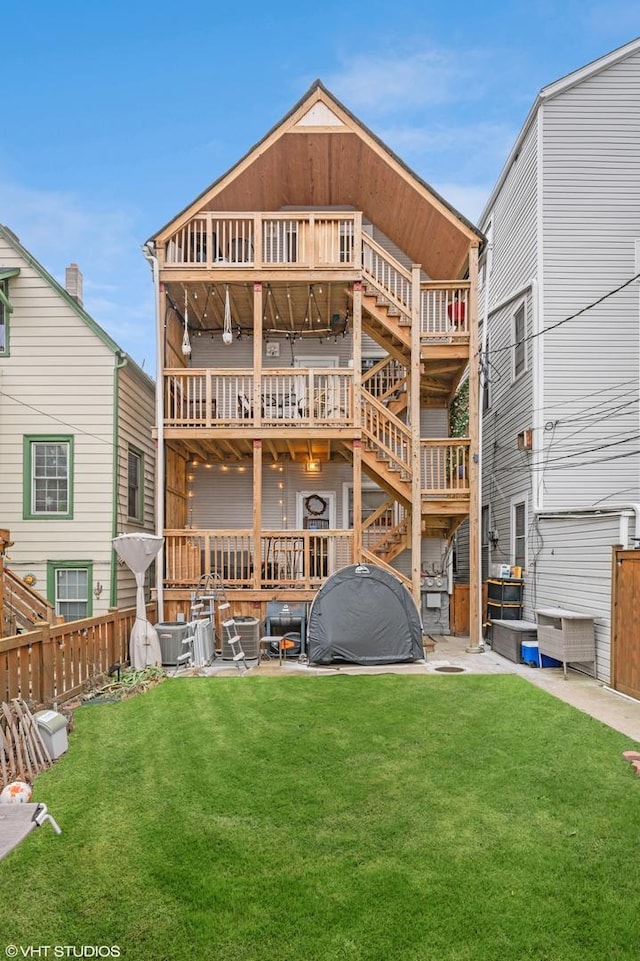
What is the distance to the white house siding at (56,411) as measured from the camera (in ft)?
33.7

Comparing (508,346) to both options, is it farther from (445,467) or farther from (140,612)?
(140,612)

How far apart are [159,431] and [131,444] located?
3.22 ft

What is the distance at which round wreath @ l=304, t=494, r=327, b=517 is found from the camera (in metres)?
13.2

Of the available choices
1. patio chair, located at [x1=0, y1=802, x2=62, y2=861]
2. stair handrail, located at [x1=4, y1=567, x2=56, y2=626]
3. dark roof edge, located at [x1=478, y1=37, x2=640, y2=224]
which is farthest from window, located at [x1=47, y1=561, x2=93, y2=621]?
dark roof edge, located at [x1=478, y1=37, x2=640, y2=224]

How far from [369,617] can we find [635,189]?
9.67 metres

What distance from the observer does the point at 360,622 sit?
9102 mm

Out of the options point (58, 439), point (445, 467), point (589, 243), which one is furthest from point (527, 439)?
point (58, 439)

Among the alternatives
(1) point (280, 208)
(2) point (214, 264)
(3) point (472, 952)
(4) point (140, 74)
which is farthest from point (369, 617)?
(4) point (140, 74)

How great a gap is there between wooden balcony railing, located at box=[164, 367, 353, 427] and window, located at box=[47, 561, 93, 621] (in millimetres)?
3103

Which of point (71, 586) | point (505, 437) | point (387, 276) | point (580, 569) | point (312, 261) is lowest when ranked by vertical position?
point (71, 586)

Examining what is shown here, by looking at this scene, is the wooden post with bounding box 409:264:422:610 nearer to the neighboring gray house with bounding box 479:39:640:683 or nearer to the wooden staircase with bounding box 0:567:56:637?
the neighboring gray house with bounding box 479:39:640:683

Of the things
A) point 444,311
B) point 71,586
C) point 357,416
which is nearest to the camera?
point 71,586

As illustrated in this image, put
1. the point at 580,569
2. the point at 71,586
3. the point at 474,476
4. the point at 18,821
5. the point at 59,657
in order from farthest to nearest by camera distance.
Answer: the point at 474,476 < the point at 71,586 < the point at 580,569 < the point at 59,657 < the point at 18,821

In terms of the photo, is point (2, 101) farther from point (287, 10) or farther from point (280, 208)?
point (280, 208)
